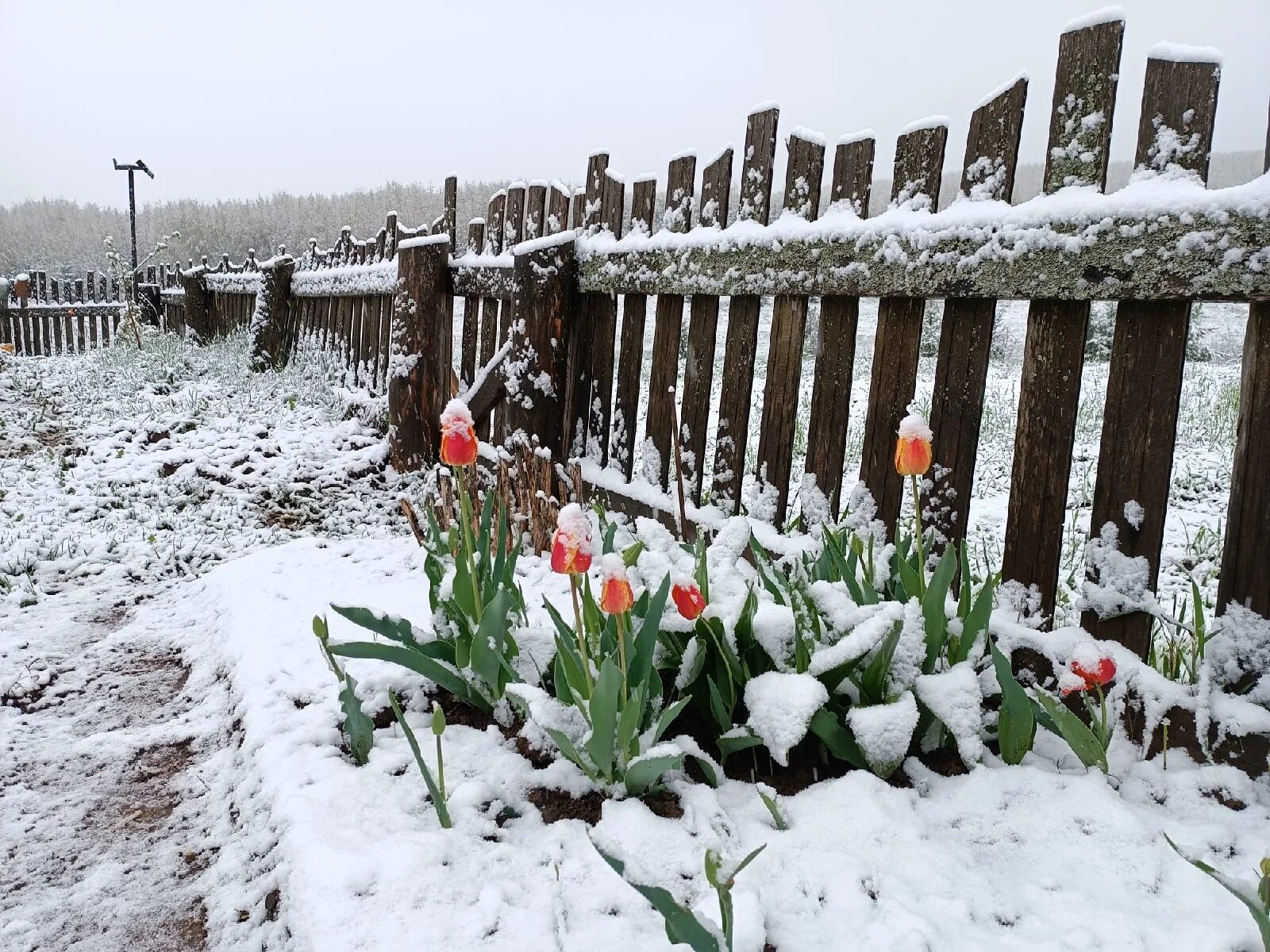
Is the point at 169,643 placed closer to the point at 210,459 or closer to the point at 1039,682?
the point at 210,459

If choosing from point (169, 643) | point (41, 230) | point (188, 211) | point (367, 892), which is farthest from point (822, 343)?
point (41, 230)

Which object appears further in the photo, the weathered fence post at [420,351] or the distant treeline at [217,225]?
the distant treeline at [217,225]

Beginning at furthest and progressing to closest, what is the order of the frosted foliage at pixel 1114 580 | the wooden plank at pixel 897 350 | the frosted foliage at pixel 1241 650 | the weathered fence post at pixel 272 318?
the weathered fence post at pixel 272 318 → the wooden plank at pixel 897 350 → the frosted foliage at pixel 1114 580 → the frosted foliage at pixel 1241 650

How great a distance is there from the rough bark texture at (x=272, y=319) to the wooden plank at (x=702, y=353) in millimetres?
6071

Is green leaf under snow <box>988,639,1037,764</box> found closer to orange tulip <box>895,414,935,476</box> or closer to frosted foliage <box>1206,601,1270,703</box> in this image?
orange tulip <box>895,414,935,476</box>

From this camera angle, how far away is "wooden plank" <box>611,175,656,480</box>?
3.13 meters

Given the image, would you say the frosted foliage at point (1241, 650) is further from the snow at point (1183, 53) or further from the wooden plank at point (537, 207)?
the wooden plank at point (537, 207)

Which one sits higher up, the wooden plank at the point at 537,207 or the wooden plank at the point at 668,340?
the wooden plank at the point at 537,207

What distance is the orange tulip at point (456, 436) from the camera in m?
1.55

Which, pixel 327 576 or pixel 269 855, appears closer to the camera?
pixel 269 855

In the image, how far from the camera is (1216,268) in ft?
5.13

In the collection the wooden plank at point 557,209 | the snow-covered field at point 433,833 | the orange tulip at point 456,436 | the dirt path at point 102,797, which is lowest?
the dirt path at point 102,797

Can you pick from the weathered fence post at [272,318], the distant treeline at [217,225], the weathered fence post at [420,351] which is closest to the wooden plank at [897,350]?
the weathered fence post at [420,351]

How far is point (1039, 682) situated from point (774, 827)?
0.86 m
